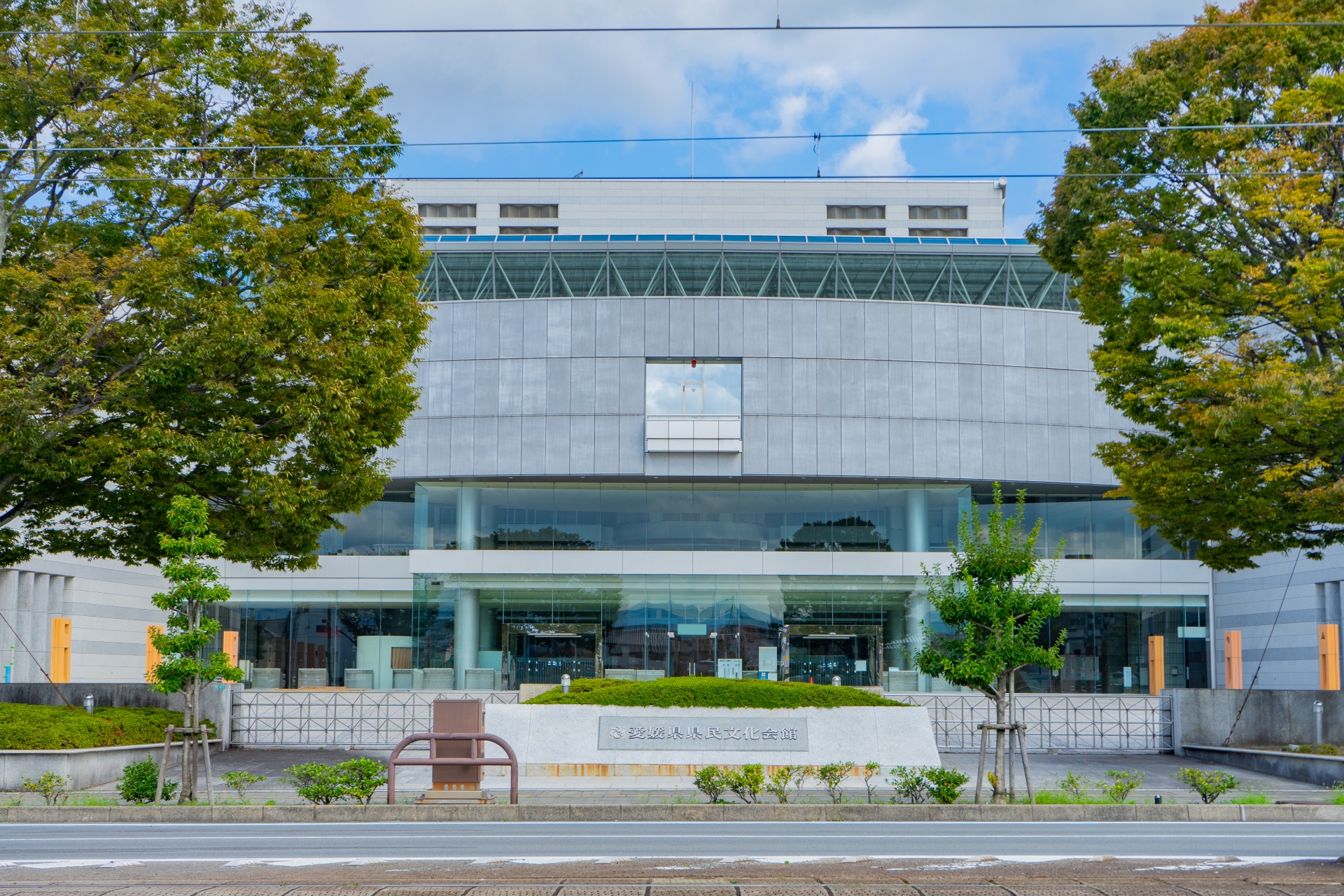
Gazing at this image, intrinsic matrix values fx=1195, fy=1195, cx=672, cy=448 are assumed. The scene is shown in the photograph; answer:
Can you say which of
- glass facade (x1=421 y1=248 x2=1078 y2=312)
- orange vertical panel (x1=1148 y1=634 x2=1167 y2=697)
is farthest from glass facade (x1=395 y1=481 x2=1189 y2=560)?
glass facade (x1=421 y1=248 x2=1078 y2=312)

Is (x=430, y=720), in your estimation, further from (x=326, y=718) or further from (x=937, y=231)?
(x=937, y=231)

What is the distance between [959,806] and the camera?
647 inches

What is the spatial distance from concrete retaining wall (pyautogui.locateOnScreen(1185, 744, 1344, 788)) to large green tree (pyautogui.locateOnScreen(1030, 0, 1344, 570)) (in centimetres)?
389

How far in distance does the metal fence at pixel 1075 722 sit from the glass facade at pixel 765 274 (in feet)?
52.9

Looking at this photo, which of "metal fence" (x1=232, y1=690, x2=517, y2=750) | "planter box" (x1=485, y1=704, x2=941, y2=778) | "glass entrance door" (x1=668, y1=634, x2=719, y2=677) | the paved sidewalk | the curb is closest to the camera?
the curb

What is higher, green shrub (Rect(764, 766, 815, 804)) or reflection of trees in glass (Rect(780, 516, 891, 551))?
Answer: reflection of trees in glass (Rect(780, 516, 891, 551))

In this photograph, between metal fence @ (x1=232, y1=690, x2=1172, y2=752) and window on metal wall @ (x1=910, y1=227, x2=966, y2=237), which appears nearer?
metal fence @ (x1=232, y1=690, x2=1172, y2=752)

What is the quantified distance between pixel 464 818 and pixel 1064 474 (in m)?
29.6

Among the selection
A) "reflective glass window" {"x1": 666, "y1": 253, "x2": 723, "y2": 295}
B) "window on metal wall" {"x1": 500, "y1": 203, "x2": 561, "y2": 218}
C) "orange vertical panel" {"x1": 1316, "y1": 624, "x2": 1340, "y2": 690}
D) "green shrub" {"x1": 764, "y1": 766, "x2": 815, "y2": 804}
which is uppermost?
"window on metal wall" {"x1": 500, "y1": 203, "x2": 561, "y2": 218}

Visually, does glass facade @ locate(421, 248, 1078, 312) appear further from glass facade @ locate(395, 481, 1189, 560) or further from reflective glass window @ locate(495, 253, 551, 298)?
glass facade @ locate(395, 481, 1189, 560)

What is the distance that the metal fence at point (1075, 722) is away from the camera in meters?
28.7

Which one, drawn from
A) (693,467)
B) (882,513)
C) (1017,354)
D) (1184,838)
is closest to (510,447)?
(693,467)

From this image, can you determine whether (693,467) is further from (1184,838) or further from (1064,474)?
(1184,838)

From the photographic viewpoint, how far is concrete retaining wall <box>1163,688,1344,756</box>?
83.6 ft
